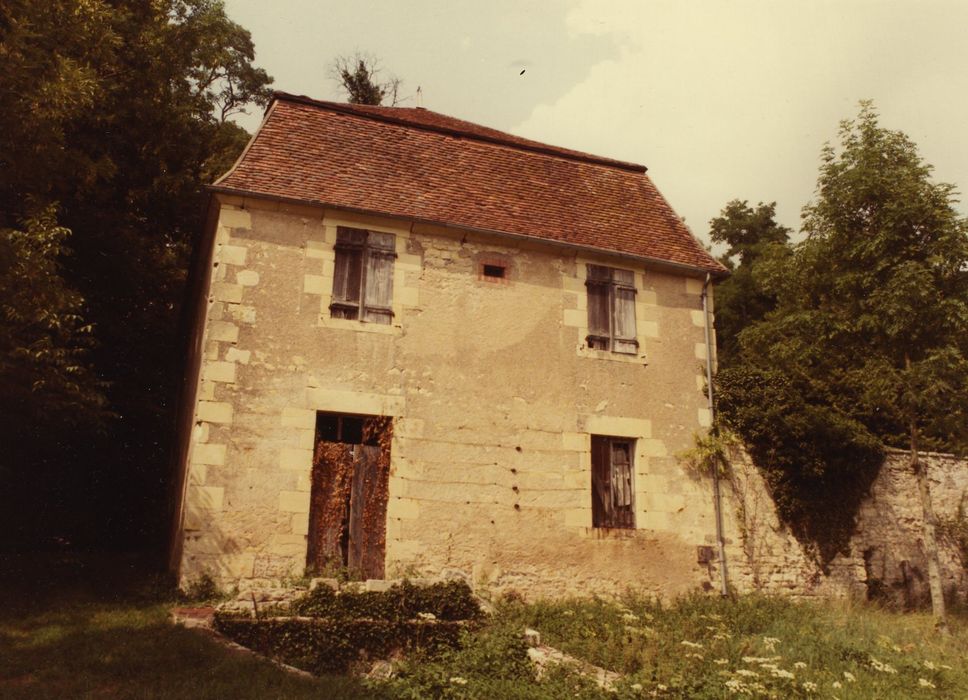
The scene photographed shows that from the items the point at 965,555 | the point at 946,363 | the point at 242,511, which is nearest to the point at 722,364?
the point at 965,555

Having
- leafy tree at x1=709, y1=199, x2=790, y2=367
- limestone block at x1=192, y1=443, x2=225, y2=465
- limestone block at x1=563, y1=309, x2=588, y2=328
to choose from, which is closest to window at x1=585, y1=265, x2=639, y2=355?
limestone block at x1=563, y1=309, x2=588, y2=328

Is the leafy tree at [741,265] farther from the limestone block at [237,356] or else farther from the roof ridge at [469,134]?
the limestone block at [237,356]

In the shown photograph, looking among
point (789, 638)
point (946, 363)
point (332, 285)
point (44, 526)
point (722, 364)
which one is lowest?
point (789, 638)

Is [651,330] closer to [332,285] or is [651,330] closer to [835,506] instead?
[835,506]

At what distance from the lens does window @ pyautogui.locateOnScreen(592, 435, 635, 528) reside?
1146 cm

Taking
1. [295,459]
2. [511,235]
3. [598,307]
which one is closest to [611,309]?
[598,307]

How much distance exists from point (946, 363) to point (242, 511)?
10.5m

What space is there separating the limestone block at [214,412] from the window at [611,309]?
5536mm

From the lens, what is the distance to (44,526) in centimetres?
1380

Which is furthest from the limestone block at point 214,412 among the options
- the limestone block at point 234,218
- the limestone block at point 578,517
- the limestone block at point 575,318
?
the limestone block at point 575,318

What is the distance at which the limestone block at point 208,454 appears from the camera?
9531 mm

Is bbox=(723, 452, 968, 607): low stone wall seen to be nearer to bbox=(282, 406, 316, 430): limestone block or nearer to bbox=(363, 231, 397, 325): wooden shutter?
bbox=(363, 231, 397, 325): wooden shutter

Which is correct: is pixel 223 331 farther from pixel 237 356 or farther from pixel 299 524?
pixel 299 524

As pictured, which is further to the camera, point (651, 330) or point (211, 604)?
point (651, 330)
